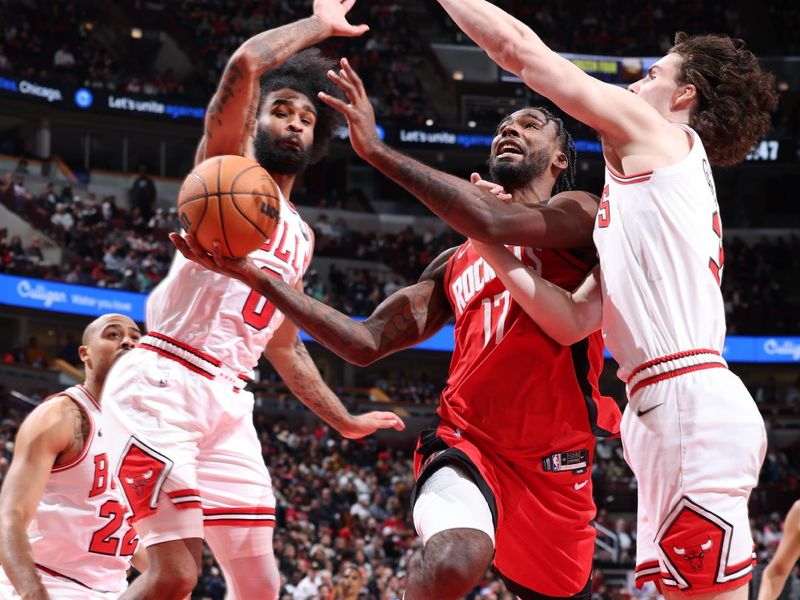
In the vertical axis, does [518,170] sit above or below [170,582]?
above

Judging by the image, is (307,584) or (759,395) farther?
(759,395)

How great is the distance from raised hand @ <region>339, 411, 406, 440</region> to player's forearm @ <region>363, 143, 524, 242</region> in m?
1.43

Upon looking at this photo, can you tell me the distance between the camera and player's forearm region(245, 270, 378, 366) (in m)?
3.89

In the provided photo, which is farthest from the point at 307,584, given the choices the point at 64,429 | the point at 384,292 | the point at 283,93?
the point at 384,292

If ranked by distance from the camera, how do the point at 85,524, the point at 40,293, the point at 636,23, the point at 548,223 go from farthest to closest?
the point at 636,23 < the point at 40,293 < the point at 85,524 < the point at 548,223

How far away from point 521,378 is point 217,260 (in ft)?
4.29

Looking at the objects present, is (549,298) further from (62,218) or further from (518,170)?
(62,218)

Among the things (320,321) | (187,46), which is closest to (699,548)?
(320,321)

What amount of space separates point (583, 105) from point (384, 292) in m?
23.1

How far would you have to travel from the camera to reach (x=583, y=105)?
367 cm

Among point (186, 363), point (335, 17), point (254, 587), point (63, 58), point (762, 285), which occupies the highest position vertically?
point (335, 17)

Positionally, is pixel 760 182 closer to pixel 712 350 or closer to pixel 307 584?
pixel 307 584

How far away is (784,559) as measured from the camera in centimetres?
714

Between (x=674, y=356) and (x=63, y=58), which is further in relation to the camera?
(x=63, y=58)
